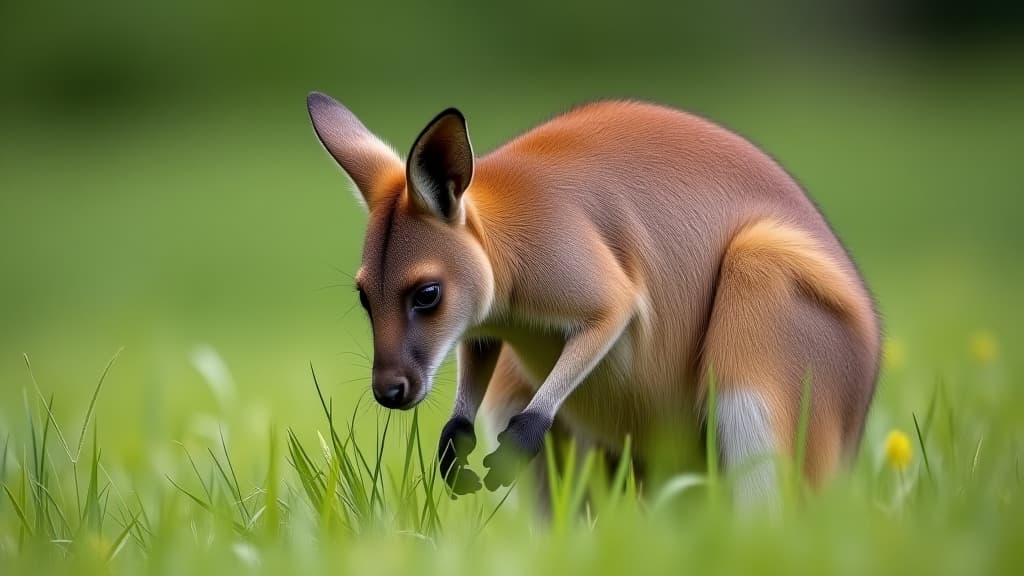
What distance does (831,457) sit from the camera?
4.52 metres

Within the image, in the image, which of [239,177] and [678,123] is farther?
[239,177]

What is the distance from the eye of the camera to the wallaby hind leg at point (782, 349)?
4340 millimetres

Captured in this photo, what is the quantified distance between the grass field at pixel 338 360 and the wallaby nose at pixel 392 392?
0.10 m

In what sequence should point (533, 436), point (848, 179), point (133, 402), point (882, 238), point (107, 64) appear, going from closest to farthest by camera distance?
point (533, 436) → point (133, 402) → point (882, 238) → point (848, 179) → point (107, 64)

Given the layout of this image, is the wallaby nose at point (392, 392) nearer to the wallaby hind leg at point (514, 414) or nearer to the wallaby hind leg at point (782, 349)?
the wallaby hind leg at point (514, 414)

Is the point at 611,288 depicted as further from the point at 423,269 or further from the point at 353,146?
the point at 353,146

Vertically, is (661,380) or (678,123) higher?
(678,123)

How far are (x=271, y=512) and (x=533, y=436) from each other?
2.83 ft

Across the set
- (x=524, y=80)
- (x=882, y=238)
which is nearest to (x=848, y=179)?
(x=882, y=238)

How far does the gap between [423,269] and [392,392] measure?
41 cm

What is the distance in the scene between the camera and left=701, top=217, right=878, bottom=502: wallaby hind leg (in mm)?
4340

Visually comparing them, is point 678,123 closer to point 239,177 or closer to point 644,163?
point 644,163

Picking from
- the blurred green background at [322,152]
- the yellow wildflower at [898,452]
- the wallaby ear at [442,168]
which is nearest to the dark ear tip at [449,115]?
the wallaby ear at [442,168]

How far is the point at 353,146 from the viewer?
15.2 ft
